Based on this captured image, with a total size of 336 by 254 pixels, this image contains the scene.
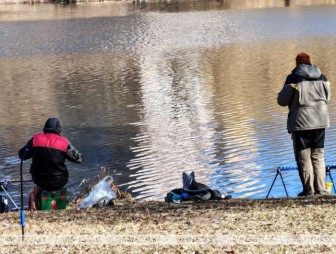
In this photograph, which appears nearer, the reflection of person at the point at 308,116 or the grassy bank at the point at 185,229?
the grassy bank at the point at 185,229

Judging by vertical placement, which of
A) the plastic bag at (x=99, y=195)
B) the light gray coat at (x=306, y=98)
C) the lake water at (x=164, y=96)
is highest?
the light gray coat at (x=306, y=98)

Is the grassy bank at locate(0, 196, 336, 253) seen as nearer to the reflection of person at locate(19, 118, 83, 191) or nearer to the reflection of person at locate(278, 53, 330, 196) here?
the reflection of person at locate(19, 118, 83, 191)

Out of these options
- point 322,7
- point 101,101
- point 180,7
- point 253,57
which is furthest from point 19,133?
point 180,7

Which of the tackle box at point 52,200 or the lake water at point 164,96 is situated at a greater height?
the tackle box at point 52,200

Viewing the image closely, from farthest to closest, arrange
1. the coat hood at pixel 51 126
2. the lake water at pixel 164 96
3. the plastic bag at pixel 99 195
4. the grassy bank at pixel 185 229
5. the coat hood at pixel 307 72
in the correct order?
1. the lake water at pixel 164 96
2. the plastic bag at pixel 99 195
3. the coat hood at pixel 307 72
4. the coat hood at pixel 51 126
5. the grassy bank at pixel 185 229

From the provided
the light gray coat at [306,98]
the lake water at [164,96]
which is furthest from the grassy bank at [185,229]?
the lake water at [164,96]

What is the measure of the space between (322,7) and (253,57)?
105ft

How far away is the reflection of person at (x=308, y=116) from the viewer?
29.2 feet

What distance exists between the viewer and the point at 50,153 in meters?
8.73

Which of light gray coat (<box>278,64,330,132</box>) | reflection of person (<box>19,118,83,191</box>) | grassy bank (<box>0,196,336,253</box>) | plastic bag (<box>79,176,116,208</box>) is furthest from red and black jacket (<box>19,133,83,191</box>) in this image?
light gray coat (<box>278,64,330,132</box>)

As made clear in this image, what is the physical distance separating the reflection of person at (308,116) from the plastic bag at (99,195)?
2.25 meters

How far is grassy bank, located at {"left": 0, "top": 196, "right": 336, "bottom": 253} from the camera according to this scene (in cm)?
636

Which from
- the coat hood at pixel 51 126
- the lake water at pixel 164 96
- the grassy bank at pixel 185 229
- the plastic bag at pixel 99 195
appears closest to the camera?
the grassy bank at pixel 185 229

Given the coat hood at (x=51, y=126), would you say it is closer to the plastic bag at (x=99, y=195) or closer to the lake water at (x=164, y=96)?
the plastic bag at (x=99, y=195)
